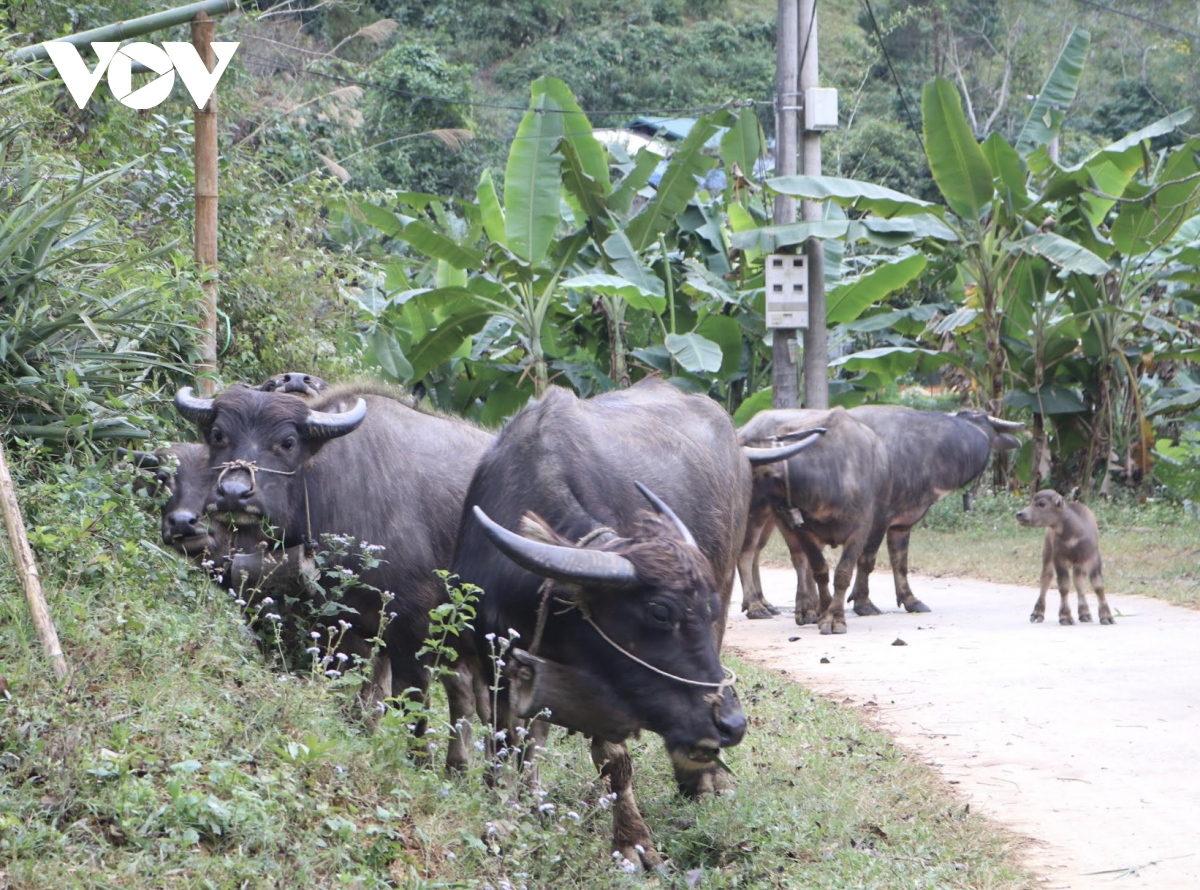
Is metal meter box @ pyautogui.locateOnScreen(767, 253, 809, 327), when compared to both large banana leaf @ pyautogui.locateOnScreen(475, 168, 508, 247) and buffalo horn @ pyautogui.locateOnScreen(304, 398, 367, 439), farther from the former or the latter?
buffalo horn @ pyautogui.locateOnScreen(304, 398, 367, 439)

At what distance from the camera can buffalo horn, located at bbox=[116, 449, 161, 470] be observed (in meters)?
6.09

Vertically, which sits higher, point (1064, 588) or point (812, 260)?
point (812, 260)

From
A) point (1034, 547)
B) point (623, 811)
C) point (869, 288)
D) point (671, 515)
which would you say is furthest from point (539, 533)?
point (1034, 547)

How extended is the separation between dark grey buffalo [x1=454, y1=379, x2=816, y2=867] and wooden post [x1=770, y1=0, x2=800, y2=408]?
8007mm

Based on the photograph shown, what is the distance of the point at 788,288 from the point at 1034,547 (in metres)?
4.02

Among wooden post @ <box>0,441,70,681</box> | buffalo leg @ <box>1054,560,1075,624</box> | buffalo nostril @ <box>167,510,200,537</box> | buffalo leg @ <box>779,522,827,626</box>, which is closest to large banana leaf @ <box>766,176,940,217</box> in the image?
buffalo leg @ <box>779,522,827,626</box>

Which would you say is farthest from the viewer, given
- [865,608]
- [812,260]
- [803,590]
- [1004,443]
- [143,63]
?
[812,260]

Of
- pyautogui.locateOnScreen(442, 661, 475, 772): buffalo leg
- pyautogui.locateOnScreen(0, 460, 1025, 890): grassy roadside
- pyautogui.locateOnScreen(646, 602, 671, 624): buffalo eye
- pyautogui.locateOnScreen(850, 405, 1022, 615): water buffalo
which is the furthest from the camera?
pyautogui.locateOnScreen(850, 405, 1022, 615): water buffalo

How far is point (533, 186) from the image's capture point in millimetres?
12812

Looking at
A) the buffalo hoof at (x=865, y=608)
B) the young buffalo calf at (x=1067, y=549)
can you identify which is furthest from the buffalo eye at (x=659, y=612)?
the buffalo hoof at (x=865, y=608)

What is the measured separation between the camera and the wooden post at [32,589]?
438cm

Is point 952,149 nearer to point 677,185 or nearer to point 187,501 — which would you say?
point 677,185

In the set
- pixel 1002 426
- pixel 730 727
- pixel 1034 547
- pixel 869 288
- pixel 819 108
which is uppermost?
pixel 819 108

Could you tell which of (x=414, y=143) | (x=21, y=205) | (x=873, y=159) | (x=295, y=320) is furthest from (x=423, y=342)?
(x=873, y=159)
